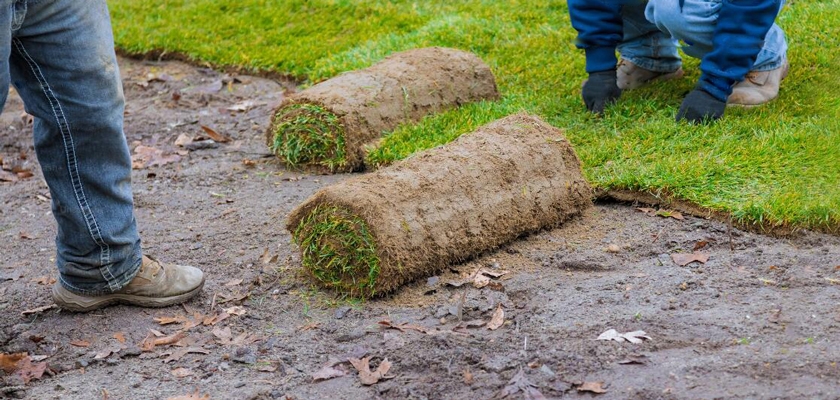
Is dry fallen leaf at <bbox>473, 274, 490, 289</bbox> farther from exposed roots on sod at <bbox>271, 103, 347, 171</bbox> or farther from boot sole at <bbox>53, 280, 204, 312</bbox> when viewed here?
exposed roots on sod at <bbox>271, 103, 347, 171</bbox>

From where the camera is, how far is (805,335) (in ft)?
9.38

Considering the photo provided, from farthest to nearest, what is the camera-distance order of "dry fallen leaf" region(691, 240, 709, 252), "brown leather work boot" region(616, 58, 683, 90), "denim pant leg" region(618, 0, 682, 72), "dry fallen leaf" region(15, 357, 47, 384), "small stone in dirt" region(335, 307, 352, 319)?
"brown leather work boot" region(616, 58, 683, 90)
"denim pant leg" region(618, 0, 682, 72)
"dry fallen leaf" region(691, 240, 709, 252)
"small stone in dirt" region(335, 307, 352, 319)
"dry fallen leaf" region(15, 357, 47, 384)

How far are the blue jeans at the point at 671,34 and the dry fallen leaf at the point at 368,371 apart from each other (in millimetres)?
2854

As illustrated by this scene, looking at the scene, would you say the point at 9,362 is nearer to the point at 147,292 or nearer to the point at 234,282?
the point at 147,292

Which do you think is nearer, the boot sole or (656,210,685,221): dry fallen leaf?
the boot sole

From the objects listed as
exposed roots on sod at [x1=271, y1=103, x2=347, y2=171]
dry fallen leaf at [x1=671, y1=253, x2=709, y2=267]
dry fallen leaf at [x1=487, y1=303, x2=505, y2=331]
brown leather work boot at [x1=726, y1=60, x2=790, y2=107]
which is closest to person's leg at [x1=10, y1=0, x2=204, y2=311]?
dry fallen leaf at [x1=487, y1=303, x2=505, y2=331]

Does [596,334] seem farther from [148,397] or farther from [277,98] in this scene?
[277,98]

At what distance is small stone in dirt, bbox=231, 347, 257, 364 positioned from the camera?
10.3 ft

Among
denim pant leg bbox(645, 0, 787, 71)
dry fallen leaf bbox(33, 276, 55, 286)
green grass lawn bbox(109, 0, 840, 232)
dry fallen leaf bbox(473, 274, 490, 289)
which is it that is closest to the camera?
dry fallen leaf bbox(473, 274, 490, 289)

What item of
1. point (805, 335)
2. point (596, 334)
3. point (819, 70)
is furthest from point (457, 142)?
point (819, 70)

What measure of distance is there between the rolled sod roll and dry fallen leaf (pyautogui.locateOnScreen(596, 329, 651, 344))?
884 millimetres

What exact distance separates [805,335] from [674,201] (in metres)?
1.40

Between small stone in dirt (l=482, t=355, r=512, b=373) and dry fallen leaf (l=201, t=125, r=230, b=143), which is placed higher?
small stone in dirt (l=482, t=355, r=512, b=373)

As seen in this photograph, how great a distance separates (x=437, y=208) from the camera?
3.72m
